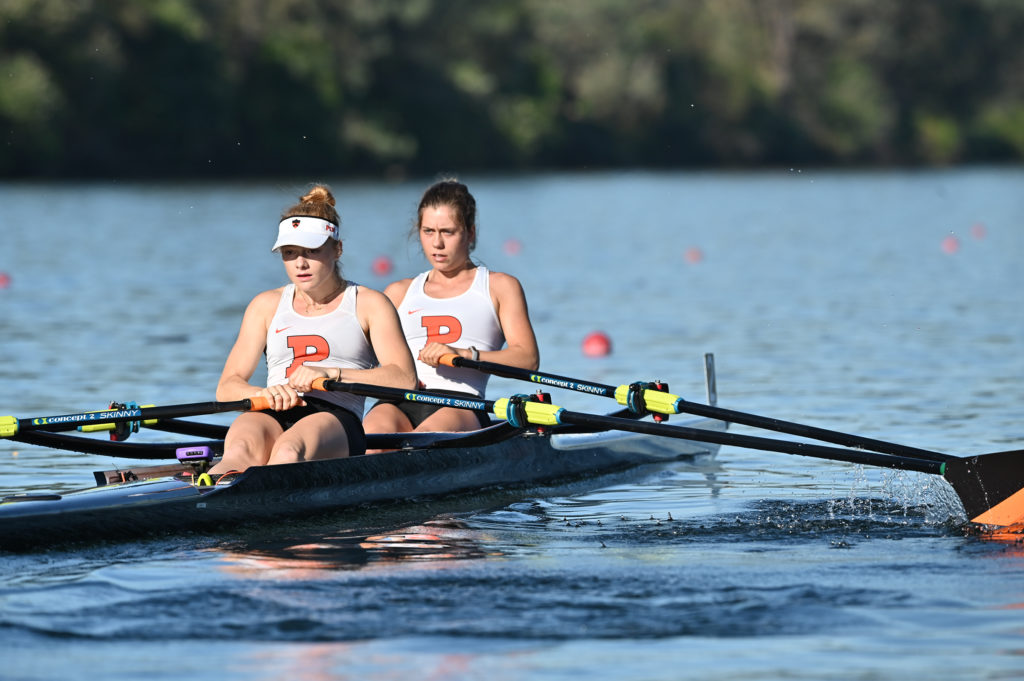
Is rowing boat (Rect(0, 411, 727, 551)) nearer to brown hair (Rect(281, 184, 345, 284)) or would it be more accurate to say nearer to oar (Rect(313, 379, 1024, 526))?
oar (Rect(313, 379, 1024, 526))

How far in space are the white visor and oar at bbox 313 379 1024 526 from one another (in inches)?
24.1

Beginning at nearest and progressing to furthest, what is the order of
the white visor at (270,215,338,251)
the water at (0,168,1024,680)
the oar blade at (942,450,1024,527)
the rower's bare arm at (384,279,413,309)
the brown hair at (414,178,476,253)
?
the water at (0,168,1024,680), the oar blade at (942,450,1024,527), the white visor at (270,215,338,251), the brown hair at (414,178,476,253), the rower's bare arm at (384,279,413,309)

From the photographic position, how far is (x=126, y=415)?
22.4 ft

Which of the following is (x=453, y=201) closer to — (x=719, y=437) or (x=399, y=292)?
(x=399, y=292)

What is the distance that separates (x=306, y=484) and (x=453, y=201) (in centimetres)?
171

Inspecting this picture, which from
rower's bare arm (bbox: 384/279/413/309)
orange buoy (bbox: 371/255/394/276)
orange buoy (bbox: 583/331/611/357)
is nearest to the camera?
rower's bare arm (bbox: 384/279/413/309)

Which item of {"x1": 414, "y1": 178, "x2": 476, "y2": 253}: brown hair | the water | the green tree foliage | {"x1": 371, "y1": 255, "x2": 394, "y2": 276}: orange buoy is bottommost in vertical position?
the water

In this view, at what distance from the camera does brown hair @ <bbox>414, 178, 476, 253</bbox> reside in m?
7.70

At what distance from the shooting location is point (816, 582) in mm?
5648

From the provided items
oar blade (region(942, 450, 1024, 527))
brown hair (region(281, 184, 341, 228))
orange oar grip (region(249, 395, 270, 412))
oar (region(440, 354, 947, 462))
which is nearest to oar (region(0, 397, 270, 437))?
orange oar grip (region(249, 395, 270, 412))

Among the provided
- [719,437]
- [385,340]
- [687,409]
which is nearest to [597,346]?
[687,409]

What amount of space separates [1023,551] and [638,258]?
1830 centimetres

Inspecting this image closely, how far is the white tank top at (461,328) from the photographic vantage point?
26.0 feet

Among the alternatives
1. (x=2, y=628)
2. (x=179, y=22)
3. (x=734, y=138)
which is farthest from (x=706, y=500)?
(x=734, y=138)
